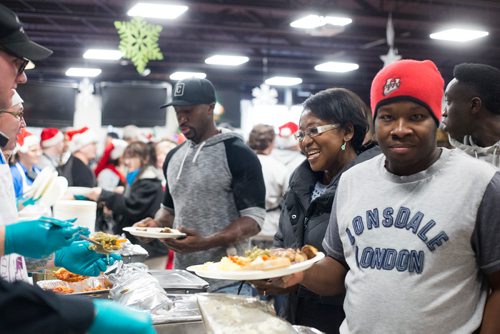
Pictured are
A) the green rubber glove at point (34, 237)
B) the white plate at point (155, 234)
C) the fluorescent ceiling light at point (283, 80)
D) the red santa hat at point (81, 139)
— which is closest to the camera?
the green rubber glove at point (34, 237)

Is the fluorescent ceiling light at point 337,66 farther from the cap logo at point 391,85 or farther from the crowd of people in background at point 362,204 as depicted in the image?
the cap logo at point 391,85

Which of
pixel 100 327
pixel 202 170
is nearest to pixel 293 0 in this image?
pixel 202 170

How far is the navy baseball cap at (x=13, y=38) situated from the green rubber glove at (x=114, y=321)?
2.56 feet

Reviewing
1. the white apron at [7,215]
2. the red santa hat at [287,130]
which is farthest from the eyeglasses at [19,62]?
the red santa hat at [287,130]

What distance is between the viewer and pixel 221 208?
329 cm

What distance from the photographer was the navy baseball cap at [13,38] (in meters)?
1.64

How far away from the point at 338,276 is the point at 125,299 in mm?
698

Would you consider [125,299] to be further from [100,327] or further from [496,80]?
[496,80]

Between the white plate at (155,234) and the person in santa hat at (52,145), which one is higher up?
the person in santa hat at (52,145)

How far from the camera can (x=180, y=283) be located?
2.40m

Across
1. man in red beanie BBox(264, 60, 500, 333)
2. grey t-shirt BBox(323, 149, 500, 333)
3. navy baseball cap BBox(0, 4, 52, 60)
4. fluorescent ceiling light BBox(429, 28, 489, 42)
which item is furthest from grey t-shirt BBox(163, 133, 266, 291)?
fluorescent ceiling light BBox(429, 28, 489, 42)

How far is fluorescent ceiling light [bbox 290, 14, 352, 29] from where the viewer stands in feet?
32.6

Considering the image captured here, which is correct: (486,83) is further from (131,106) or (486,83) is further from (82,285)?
(131,106)

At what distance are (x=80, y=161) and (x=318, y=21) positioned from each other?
16.4 ft
